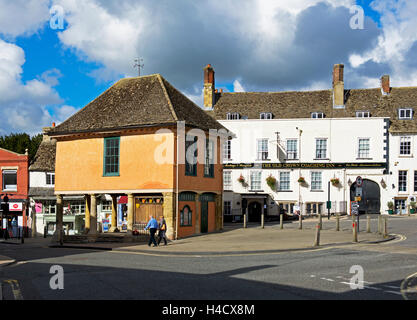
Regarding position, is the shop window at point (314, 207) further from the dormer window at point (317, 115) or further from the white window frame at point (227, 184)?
the dormer window at point (317, 115)

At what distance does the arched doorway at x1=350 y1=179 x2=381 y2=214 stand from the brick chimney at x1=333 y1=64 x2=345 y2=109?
→ 7764 mm

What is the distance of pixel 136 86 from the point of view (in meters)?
32.6

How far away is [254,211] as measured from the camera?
47781mm

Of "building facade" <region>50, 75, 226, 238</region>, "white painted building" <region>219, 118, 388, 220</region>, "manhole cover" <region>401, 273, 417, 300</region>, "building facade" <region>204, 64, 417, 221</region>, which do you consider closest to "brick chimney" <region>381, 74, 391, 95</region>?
"building facade" <region>204, 64, 417, 221</region>

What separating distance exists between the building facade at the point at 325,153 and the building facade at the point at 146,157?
1497 centimetres

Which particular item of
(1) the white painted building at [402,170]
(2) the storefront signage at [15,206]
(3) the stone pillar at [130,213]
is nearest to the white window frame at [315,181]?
(1) the white painted building at [402,170]

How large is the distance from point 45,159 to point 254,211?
65.1 feet

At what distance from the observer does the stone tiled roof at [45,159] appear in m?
43.5

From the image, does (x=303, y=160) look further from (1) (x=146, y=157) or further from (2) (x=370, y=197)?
(1) (x=146, y=157)

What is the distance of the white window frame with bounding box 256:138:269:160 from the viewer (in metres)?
47.8

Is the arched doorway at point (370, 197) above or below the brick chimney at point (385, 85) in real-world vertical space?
below

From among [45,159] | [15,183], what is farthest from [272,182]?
[15,183]
